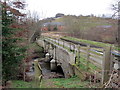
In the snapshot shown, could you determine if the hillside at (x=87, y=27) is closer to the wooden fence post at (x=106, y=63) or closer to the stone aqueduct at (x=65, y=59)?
the stone aqueduct at (x=65, y=59)

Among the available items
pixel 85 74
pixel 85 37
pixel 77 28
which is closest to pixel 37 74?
pixel 85 74

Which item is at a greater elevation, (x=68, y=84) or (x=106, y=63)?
(x=106, y=63)

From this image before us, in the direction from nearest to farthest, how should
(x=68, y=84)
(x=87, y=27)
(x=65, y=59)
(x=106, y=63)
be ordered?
(x=106, y=63) → (x=68, y=84) → (x=65, y=59) → (x=87, y=27)

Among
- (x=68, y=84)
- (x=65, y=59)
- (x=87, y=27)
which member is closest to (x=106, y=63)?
(x=68, y=84)

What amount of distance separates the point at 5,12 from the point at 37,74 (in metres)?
4.45

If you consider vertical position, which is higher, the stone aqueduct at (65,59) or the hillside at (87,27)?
the hillside at (87,27)

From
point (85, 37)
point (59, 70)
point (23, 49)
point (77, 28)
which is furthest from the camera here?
point (77, 28)

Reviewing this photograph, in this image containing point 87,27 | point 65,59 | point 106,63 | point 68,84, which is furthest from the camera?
point 87,27

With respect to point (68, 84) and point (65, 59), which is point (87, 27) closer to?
point (65, 59)

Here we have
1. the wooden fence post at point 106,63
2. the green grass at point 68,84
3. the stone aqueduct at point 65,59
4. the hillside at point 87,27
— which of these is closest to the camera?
the wooden fence post at point 106,63

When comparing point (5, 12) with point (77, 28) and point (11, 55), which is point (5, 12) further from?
point (77, 28)

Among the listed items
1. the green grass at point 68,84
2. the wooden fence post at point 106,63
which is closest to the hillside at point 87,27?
the green grass at point 68,84

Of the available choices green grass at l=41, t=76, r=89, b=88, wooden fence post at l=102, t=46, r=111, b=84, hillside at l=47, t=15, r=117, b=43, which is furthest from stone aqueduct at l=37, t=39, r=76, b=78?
hillside at l=47, t=15, r=117, b=43

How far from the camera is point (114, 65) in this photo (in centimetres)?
397
